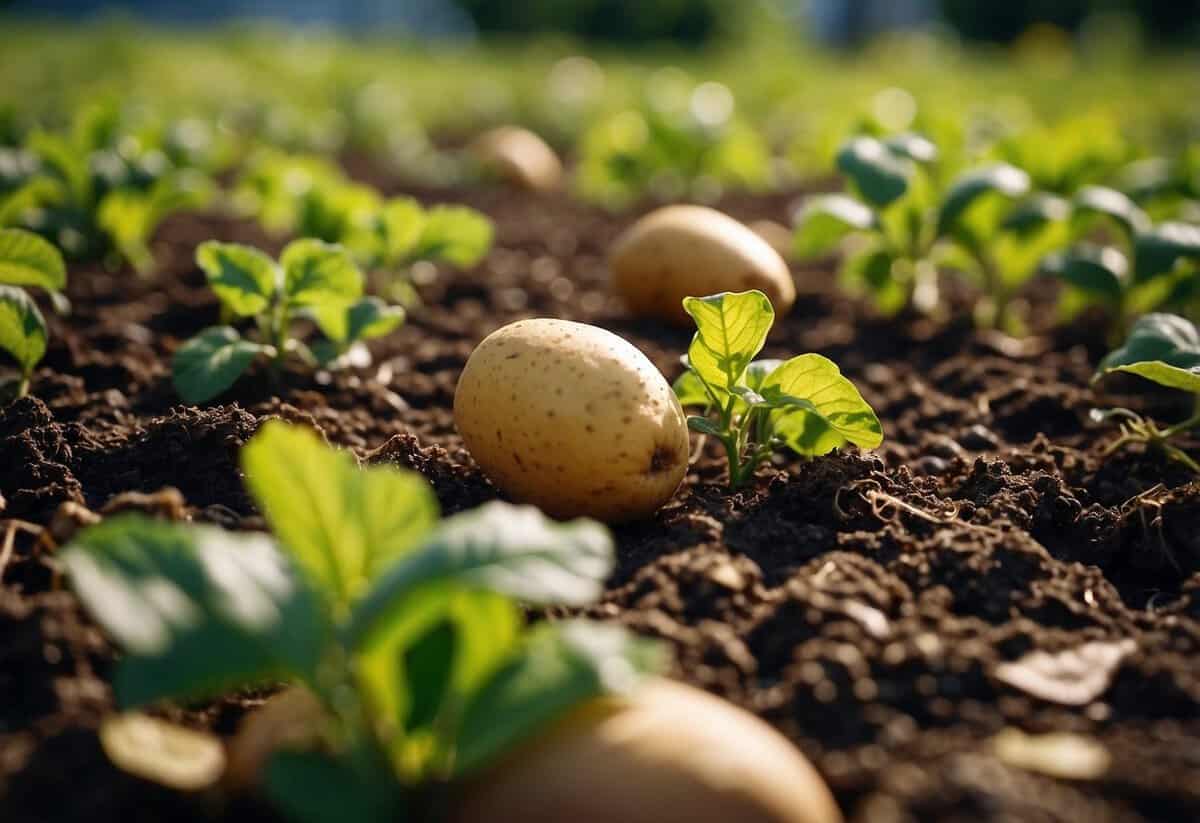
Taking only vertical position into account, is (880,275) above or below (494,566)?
below

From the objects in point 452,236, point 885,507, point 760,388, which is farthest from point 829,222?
point 885,507

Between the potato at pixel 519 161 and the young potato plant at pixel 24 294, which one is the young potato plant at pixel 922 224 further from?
the potato at pixel 519 161

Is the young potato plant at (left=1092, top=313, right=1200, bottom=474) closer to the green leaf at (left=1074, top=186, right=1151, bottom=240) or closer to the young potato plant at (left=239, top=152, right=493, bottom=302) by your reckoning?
the green leaf at (left=1074, top=186, right=1151, bottom=240)

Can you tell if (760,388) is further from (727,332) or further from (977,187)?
(977,187)

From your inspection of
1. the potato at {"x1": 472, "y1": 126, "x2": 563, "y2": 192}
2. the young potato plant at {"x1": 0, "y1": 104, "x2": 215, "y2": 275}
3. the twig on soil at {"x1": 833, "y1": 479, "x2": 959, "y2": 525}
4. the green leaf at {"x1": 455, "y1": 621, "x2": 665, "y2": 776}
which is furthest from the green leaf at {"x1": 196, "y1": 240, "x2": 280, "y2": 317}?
the potato at {"x1": 472, "y1": 126, "x2": 563, "y2": 192}

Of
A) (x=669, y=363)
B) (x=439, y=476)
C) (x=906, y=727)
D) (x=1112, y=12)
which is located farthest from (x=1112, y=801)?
(x=1112, y=12)

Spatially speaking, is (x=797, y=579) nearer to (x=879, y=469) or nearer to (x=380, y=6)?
(x=879, y=469)
